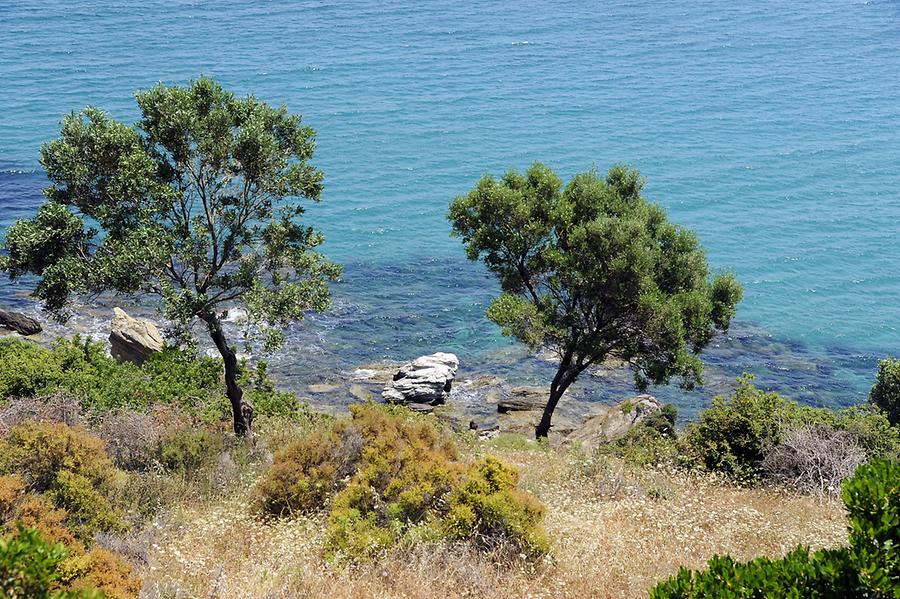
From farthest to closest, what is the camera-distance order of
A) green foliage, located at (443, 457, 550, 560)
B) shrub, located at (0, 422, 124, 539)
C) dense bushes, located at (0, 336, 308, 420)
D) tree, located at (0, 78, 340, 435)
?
dense bushes, located at (0, 336, 308, 420) < tree, located at (0, 78, 340, 435) < green foliage, located at (443, 457, 550, 560) < shrub, located at (0, 422, 124, 539)

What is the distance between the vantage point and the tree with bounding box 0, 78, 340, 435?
17.2m

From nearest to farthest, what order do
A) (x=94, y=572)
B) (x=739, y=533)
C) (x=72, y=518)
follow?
(x=94, y=572) < (x=72, y=518) < (x=739, y=533)

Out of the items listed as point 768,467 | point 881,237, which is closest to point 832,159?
point 881,237

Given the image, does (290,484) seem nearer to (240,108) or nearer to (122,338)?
(240,108)

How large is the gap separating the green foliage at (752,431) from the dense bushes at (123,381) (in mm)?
11901

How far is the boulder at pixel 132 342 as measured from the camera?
1210 inches

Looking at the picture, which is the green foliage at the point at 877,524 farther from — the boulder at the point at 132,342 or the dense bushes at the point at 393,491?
the boulder at the point at 132,342

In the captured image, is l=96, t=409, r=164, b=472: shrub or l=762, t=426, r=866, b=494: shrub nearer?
l=96, t=409, r=164, b=472: shrub

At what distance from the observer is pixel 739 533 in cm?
1442

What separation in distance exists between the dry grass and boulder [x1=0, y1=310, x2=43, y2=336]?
78.7ft

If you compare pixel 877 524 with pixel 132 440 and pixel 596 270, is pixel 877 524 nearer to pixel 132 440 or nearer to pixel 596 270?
pixel 132 440

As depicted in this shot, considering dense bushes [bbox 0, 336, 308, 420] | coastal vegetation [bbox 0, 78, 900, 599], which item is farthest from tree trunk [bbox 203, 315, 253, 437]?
dense bushes [bbox 0, 336, 308, 420]

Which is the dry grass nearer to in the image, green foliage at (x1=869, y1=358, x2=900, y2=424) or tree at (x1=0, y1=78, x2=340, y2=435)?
tree at (x1=0, y1=78, x2=340, y2=435)

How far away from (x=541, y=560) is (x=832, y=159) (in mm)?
59330
